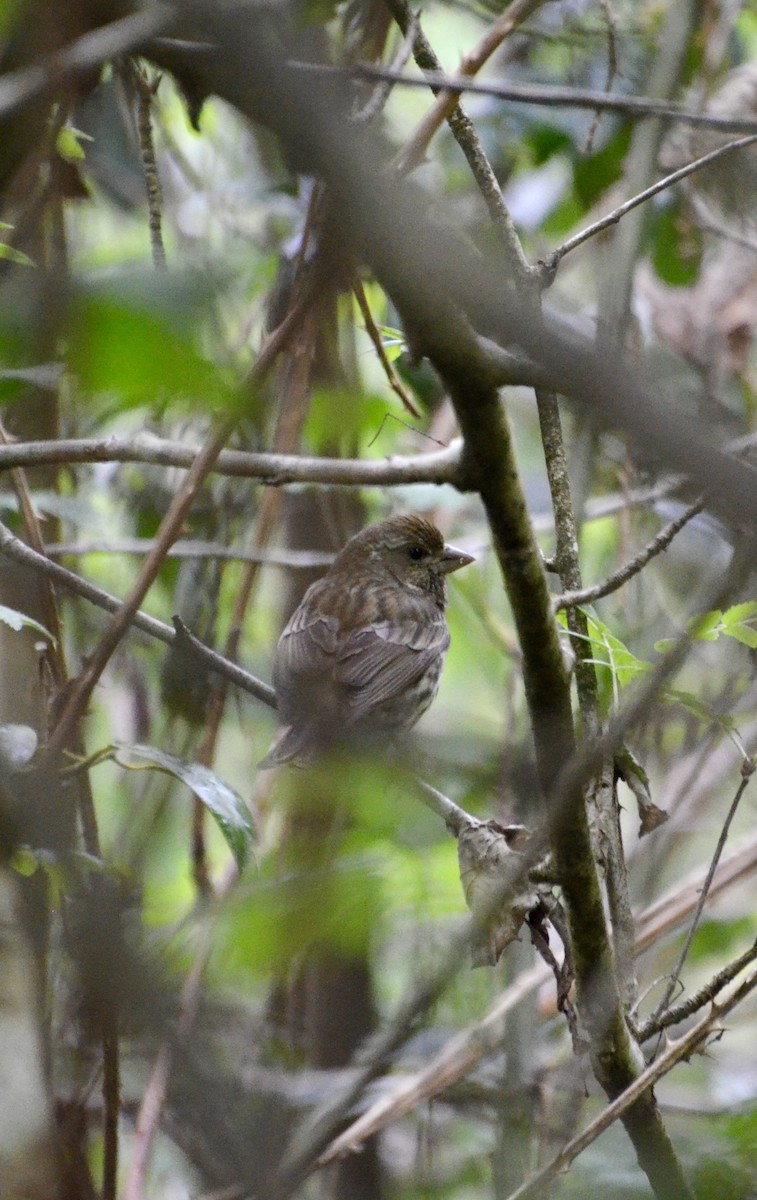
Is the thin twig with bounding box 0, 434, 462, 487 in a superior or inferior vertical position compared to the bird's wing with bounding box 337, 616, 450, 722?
inferior

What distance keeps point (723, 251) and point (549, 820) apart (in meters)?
4.34

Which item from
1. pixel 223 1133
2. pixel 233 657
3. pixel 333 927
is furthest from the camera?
pixel 233 657

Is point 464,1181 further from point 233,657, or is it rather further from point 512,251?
point 512,251

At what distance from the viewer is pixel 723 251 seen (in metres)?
5.21

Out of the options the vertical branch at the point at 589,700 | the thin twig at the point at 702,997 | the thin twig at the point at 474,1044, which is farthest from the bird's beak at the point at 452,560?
the thin twig at the point at 702,997

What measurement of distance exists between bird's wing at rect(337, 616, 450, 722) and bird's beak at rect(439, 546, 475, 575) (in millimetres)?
291

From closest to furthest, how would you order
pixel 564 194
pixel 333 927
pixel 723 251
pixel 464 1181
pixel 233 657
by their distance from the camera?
pixel 333 927 < pixel 464 1181 < pixel 233 657 < pixel 564 194 < pixel 723 251

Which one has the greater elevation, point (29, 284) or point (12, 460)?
point (12, 460)

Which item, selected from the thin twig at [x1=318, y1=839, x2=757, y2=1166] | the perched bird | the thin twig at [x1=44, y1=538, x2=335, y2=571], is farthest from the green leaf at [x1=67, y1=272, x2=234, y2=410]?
the perched bird

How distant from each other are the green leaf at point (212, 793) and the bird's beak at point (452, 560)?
259 cm

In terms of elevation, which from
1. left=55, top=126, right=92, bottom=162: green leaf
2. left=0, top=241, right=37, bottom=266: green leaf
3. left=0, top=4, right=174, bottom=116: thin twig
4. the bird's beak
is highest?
the bird's beak

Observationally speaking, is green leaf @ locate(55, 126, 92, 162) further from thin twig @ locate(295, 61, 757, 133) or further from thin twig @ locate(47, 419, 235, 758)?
thin twig @ locate(295, 61, 757, 133)

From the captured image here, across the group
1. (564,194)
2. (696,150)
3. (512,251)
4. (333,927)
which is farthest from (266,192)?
(333,927)

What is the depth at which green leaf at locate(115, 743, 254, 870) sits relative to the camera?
2314mm
